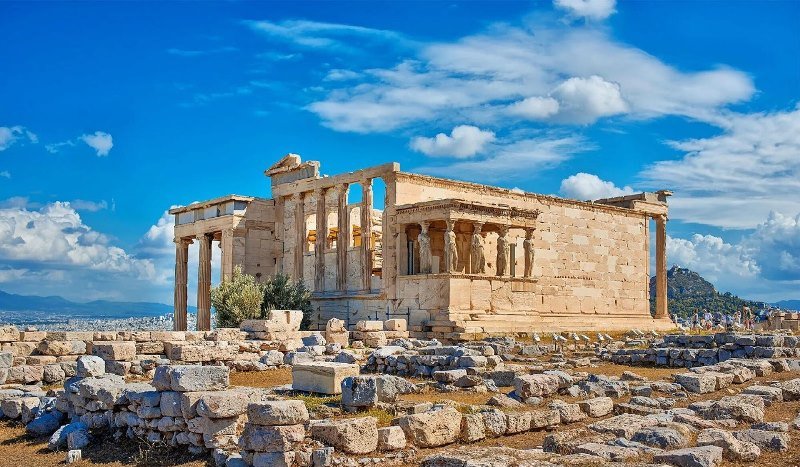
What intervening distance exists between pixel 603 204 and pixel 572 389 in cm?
2301

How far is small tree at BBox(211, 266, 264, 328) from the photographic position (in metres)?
25.9

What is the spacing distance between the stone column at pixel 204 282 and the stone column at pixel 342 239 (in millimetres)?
6429

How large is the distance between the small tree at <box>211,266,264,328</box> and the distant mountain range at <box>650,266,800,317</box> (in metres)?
52.6

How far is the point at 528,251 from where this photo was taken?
27844 millimetres

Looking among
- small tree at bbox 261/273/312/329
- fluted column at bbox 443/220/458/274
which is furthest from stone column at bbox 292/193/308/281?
fluted column at bbox 443/220/458/274

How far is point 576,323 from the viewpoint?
29.0 meters

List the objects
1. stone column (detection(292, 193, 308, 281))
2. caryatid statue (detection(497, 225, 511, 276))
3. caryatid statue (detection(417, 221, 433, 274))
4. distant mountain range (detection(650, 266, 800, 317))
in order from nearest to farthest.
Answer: caryatid statue (detection(417, 221, 433, 274)) → caryatid statue (detection(497, 225, 511, 276)) → stone column (detection(292, 193, 308, 281)) → distant mountain range (detection(650, 266, 800, 317))

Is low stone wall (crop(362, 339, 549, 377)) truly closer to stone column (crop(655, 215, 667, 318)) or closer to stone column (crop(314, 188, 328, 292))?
stone column (crop(314, 188, 328, 292))

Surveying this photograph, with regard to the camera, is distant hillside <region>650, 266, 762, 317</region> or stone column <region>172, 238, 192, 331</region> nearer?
stone column <region>172, 238, 192, 331</region>

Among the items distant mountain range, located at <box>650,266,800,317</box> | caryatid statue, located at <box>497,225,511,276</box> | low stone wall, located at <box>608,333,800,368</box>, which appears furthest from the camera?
distant mountain range, located at <box>650,266,800,317</box>

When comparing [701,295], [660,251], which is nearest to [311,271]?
[660,251]

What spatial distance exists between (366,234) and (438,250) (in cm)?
262

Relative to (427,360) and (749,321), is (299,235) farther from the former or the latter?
(749,321)

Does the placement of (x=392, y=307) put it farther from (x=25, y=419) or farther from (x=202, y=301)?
(x=25, y=419)
